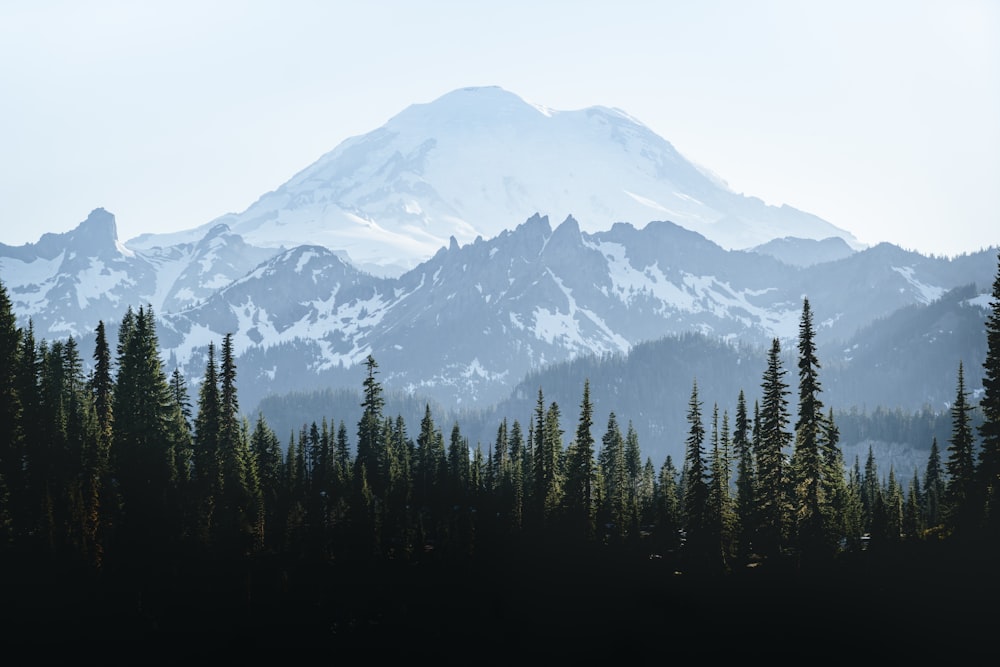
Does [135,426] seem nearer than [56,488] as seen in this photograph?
No

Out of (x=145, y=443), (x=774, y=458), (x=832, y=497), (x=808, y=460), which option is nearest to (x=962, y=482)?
(x=832, y=497)

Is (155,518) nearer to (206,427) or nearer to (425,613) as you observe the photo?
(206,427)

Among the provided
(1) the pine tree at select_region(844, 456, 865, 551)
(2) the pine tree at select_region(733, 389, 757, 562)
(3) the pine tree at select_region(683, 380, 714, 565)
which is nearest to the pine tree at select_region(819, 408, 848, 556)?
(1) the pine tree at select_region(844, 456, 865, 551)

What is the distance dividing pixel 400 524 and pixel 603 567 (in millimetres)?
20135

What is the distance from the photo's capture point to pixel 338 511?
378 ft

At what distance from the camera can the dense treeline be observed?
8425 cm

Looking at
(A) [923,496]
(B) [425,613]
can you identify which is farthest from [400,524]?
(A) [923,496]

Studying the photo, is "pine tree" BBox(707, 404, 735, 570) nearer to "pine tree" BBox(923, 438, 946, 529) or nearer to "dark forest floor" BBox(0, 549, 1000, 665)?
"dark forest floor" BBox(0, 549, 1000, 665)

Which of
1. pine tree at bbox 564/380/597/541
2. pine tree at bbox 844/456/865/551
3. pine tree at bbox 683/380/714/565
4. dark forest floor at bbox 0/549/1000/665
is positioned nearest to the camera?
dark forest floor at bbox 0/549/1000/665

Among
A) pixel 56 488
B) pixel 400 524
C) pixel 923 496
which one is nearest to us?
pixel 56 488

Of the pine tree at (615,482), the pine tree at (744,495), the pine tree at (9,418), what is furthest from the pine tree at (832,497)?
the pine tree at (9,418)

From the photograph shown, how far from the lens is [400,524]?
4454 inches

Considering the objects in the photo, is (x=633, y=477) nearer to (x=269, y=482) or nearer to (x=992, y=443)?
(x=269, y=482)

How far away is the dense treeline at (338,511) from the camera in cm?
8425
